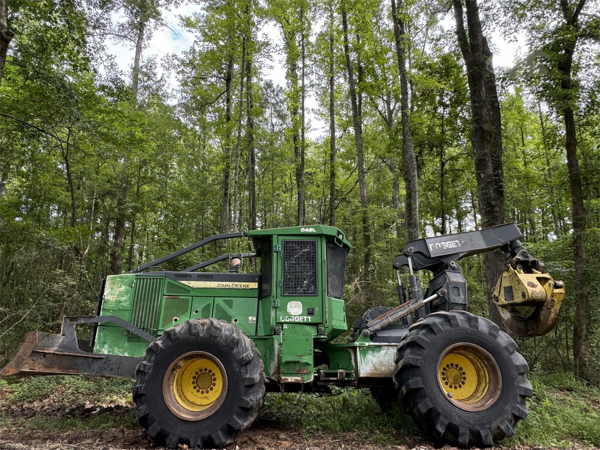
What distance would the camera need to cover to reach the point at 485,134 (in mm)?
A: 8297

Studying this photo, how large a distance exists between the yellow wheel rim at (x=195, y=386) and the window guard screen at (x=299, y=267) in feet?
4.23

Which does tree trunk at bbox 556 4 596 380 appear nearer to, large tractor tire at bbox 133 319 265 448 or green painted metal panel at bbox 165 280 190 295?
large tractor tire at bbox 133 319 265 448

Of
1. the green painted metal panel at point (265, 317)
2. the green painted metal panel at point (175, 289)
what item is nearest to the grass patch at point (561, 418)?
the green painted metal panel at point (265, 317)

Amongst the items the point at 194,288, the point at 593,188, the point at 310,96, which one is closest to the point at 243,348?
the point at 194,288

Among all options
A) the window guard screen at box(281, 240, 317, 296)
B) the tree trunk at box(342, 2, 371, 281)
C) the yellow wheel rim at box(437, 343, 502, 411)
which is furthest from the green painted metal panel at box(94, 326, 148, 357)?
the tree trunk at box(342, 2, 371, 281)

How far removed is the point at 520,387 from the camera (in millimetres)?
4293

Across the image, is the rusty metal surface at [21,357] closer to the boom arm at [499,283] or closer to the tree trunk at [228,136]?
the boom arm at [499,283]

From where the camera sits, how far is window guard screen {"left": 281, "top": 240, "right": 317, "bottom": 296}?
203 inches

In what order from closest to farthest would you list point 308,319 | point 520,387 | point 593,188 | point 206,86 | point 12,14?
point 520,387
point 308,319
point 12,14
point 593,188
point 206,86

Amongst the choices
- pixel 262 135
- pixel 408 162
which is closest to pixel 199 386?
pixel 408 162

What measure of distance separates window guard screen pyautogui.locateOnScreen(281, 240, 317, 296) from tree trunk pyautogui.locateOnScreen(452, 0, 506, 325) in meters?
4.35

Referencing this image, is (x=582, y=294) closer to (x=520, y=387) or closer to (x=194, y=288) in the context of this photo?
(x=520, y=387)

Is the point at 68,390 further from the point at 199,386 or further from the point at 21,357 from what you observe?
the point at 199,386

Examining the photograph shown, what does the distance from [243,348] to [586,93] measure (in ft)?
37.6
